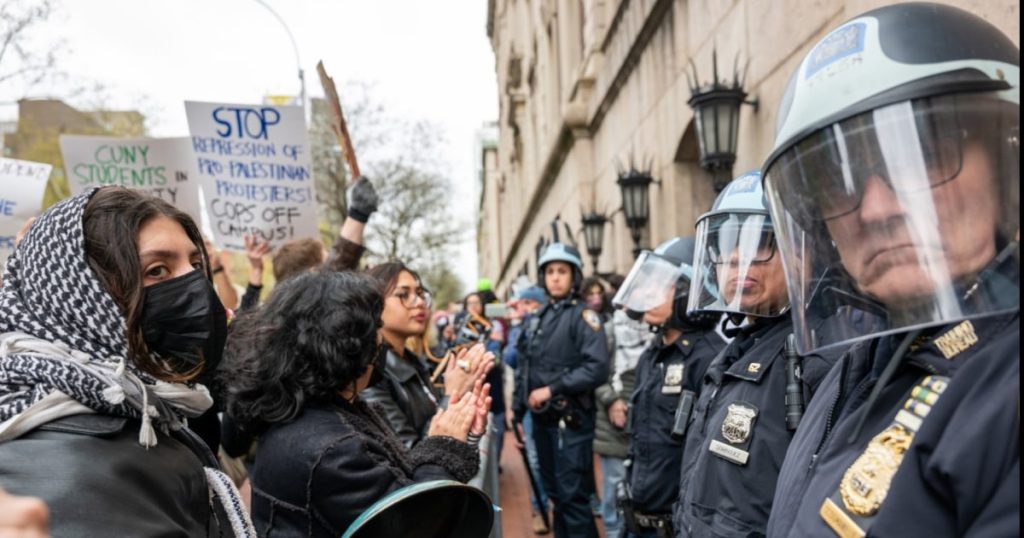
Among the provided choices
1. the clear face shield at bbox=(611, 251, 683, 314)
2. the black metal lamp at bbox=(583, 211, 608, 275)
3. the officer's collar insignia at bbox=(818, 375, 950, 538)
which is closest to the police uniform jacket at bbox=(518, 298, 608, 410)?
the clear face shield at bbox=(611, 251, 683, 314)

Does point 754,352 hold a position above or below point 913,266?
below

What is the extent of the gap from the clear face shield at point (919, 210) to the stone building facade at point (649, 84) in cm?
184

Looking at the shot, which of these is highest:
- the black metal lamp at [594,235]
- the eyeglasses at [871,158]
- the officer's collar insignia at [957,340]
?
the black metal lamp at [594,235]

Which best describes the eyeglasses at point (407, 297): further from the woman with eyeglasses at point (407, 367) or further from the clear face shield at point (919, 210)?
the clear face shield at point (919, 210)

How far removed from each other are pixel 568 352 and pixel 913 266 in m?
4.44

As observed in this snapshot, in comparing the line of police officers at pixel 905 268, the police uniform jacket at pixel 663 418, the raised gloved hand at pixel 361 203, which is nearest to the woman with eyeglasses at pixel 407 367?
the raised gloved hand at pixel 361 203

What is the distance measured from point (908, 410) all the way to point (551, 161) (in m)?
15.9

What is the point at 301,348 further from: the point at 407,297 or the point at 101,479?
the point at 407,297

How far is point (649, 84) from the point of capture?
9.17 meters

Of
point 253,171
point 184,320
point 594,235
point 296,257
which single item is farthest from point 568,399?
point 594,235

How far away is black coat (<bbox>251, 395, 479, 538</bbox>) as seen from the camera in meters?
2.05

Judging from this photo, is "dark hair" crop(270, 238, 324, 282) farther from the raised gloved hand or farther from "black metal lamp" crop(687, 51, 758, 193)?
Answer: "black metal lamp" crop(687, 51, 758, 193)

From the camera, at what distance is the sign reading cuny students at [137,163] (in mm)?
4992

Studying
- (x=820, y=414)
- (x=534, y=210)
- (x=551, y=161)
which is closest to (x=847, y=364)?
(x=820, y=414)
